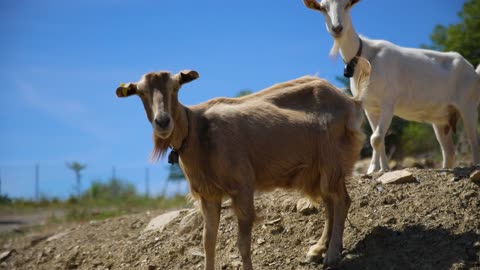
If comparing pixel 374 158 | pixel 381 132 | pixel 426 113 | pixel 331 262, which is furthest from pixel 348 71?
pixel 331 262

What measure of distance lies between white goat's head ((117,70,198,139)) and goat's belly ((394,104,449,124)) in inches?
186

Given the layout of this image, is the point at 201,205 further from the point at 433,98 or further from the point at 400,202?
the point at 433,98

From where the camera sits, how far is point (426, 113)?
10055mm

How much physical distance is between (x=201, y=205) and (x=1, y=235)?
8372 millimetres

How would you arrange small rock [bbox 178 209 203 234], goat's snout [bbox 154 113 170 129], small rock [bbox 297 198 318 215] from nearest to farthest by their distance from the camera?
1. goat's snout [bbox 154 113 170 129]
2. small rock [bbox 297 198 318 215]
3. small rock [bbox 178 209 203 234]

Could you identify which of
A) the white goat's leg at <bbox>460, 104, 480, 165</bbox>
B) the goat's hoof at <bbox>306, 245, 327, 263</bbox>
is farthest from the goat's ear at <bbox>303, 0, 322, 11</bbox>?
the goat's hoof at <bbox>306, 245, 327, 263</bbox>

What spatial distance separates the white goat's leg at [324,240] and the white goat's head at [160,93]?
2.22m

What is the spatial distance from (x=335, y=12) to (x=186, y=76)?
3.65 m

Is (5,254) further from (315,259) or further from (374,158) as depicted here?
(374,158)

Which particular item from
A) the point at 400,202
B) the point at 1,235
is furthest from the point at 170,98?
the point at 1,235

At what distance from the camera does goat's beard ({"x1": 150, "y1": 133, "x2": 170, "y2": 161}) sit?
6.45m

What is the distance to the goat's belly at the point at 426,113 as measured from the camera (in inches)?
387

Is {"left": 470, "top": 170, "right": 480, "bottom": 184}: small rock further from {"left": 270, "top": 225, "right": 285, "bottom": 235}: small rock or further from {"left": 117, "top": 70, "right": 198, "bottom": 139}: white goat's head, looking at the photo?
{"left": 117, "top": 70, "right": 198, "bottom": 139}: white goat's head

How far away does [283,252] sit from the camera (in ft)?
24.3
